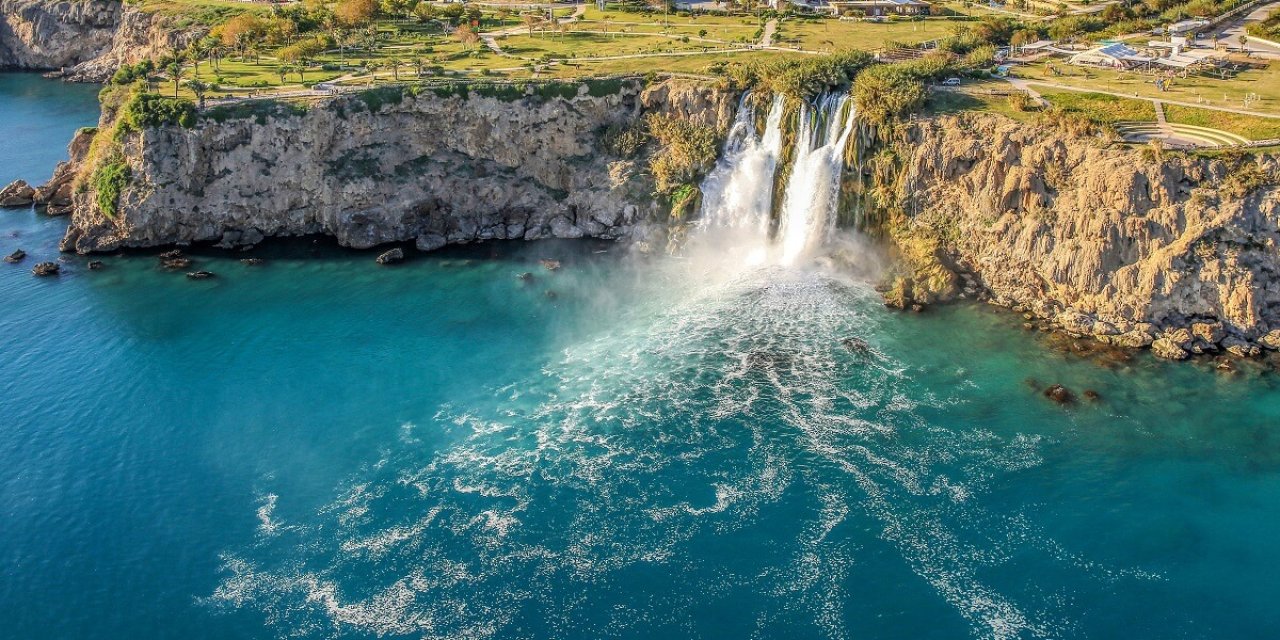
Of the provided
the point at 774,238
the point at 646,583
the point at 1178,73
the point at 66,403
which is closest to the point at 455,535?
the point at 646,583

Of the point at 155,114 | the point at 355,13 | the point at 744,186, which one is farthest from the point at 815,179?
the point at 355,13

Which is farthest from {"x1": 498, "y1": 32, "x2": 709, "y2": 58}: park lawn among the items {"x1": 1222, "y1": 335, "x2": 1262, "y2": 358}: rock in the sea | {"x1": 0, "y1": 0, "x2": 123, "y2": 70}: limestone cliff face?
{"x1": 0, "y1": 0, "x2": 123, "y2": 70}: limestone cliff face

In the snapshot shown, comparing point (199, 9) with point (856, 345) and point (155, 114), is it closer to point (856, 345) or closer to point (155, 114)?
point (155, 114)

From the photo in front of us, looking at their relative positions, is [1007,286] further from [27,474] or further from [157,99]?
[157,99]

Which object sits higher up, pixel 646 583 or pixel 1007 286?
pixel 1007 286

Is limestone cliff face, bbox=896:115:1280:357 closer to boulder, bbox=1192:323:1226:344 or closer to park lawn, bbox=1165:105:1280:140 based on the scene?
boulder, bbox=1192:323:1226:344

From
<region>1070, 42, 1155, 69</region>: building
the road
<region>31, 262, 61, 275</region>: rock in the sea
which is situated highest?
the road
